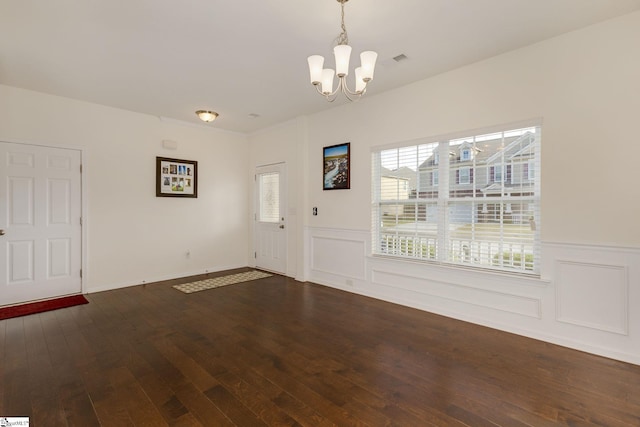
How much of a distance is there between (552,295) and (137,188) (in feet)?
18.8

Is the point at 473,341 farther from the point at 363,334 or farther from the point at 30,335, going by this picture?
the point at 30,335

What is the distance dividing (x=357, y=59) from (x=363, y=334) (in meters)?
2.87

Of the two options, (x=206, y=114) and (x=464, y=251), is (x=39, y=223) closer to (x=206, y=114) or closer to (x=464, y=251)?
(x=206, y=114)

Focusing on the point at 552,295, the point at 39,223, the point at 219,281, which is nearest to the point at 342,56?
the point at 552,295

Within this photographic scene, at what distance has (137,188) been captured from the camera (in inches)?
198

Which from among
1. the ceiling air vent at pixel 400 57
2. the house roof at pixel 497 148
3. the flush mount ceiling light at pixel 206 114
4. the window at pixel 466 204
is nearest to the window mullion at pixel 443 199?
the window at pixel 466 204

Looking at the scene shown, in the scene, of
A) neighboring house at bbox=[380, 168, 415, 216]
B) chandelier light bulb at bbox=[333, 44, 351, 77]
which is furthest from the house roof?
chandelier light bulb at bbox=[333, 44, 351, 77]

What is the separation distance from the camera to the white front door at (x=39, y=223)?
13.0 ft

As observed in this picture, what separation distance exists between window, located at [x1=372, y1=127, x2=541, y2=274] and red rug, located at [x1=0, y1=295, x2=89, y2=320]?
414 centimetres

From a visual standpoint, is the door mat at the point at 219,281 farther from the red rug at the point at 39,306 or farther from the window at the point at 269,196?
the red rug at the point at 39,306

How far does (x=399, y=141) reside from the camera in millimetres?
4062

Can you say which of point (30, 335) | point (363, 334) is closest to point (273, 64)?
point (363, 334)

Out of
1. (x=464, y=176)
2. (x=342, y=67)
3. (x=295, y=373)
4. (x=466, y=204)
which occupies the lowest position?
(x=295, y=373)

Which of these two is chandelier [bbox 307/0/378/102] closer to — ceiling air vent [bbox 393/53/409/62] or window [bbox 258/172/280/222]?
ceiling air vent [bbox 393/53/409/62]
